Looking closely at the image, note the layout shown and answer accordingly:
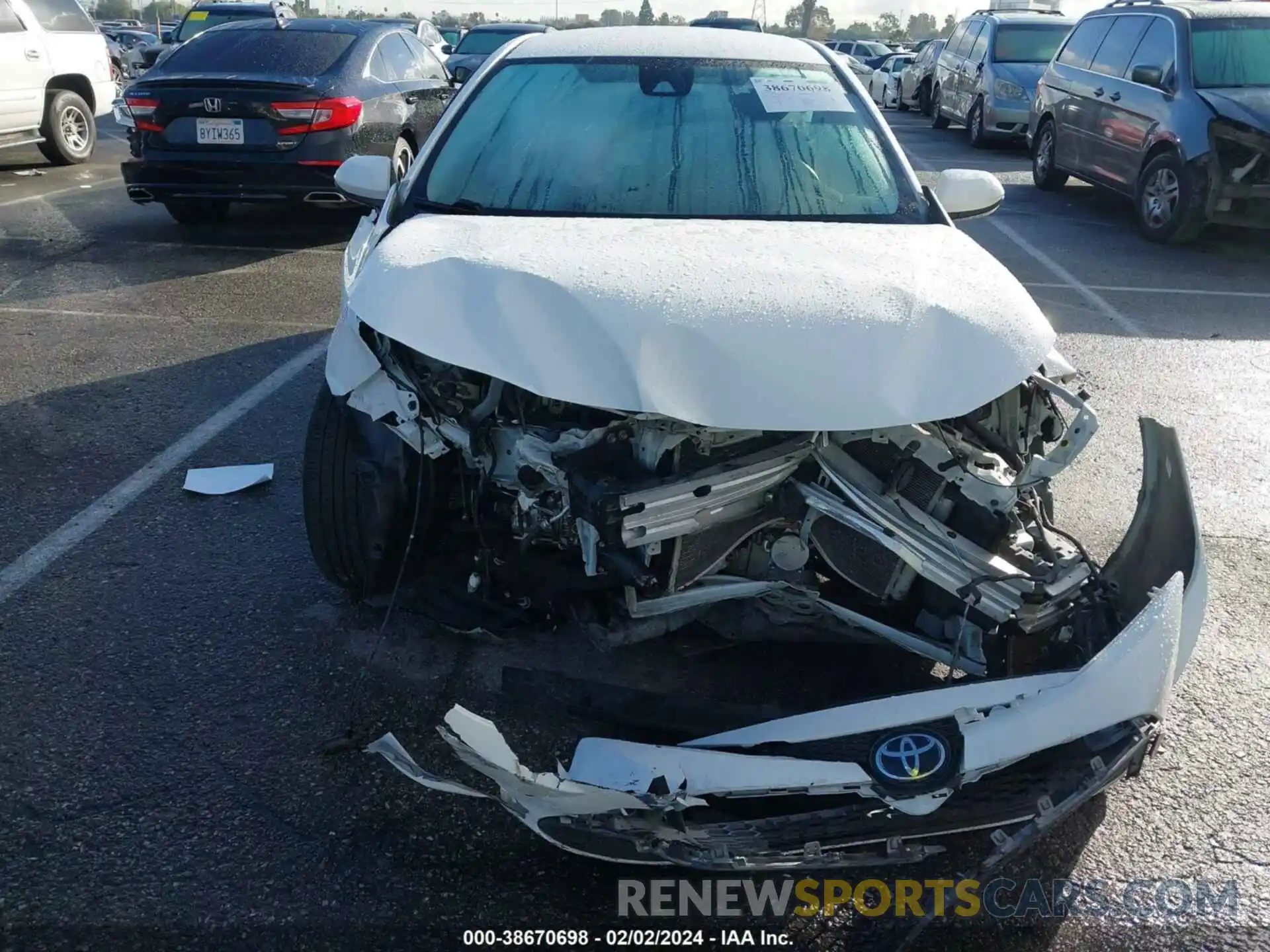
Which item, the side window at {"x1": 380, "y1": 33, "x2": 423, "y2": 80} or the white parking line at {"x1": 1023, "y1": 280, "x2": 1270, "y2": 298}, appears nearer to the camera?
the white parking line at {"x1": 1023, "y1": 280, "x2": 1270, "y2": 298}

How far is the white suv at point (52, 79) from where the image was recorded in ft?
33.4

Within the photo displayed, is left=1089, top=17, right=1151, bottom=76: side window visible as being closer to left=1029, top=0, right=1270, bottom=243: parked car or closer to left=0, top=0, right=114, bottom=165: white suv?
left=1029, top=0, right=1270, bottom=243: parked car

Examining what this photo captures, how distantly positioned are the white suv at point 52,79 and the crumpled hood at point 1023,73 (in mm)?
11520

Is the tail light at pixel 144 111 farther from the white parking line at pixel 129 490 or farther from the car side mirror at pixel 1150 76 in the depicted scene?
the car side mirror at pixel 1150 76

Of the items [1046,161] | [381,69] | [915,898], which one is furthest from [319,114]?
[1046,161]

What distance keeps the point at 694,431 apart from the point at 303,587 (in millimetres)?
1677

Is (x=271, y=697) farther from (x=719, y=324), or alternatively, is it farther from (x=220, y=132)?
(x=220, y=132)

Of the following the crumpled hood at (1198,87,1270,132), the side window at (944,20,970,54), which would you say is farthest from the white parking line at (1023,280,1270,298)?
the side window at (944,20,970,54)

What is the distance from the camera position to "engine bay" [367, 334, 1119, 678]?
8.43ft

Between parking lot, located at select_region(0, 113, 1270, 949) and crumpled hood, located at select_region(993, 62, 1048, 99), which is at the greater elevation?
crumpled hood, located at select_region(993, 62, 1048, 99)

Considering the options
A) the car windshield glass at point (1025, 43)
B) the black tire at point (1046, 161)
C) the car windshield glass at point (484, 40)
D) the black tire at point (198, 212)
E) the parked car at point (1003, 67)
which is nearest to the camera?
the black tire at point (198, 212)

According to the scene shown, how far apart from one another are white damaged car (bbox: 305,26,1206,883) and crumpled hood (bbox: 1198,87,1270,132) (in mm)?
6486

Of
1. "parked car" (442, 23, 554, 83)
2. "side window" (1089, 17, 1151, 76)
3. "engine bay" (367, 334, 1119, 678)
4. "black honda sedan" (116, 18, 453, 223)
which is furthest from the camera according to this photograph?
"parked car" (442, 23, 554, 83)

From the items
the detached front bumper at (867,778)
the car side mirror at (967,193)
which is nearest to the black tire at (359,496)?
the detached front bumper at (867,778)
